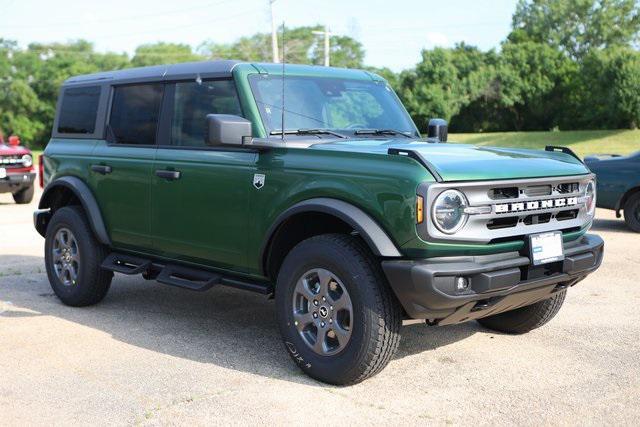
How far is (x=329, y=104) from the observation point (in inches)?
227

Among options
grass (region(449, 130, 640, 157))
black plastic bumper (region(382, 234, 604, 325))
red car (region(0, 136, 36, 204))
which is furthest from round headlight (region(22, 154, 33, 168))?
grass (region(449, 130, 640, 157))

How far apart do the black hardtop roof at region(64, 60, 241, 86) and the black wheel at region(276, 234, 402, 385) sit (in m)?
1.59

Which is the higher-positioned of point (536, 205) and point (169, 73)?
point (169, 73)

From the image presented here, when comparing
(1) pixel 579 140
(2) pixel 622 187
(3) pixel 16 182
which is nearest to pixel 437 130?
(2) pixel 622 187

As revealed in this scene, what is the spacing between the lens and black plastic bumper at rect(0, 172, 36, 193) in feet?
53.1

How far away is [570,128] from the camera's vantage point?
5131cm

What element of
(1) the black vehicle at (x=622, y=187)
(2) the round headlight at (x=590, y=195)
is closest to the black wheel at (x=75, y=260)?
(2) the round headlight at (x=590, y=195)

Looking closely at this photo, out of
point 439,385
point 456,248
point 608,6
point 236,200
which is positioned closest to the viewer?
point 456,248

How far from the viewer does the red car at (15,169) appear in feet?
53.2

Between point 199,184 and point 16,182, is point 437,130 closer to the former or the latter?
point 199,184

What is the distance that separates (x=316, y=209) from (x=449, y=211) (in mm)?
814

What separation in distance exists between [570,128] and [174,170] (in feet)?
161

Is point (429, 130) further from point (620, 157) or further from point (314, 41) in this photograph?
point (314, 41)

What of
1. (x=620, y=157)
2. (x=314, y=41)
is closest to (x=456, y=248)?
(x=620, y=157)
